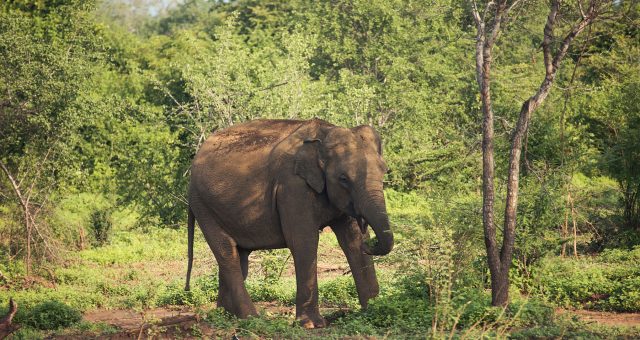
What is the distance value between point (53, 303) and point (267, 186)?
3.00m

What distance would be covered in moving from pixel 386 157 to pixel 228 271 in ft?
37.9

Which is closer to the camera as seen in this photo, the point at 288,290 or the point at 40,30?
the point at 288,290

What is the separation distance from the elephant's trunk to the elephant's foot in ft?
3.10

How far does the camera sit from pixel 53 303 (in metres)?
12.4

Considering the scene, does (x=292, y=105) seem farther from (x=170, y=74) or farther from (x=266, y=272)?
(x=170, y=74)

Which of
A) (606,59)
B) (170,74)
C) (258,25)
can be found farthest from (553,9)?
(258,25)

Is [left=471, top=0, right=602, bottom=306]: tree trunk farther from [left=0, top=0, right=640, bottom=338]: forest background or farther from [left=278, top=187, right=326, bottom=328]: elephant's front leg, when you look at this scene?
[left=278, top=187, right=326, bottom=328]: elephant's front leg

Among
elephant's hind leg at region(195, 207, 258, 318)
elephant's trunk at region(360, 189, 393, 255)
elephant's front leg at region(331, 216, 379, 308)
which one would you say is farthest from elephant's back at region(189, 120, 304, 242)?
elephant's trunk at region(360, 189, 393, 255)

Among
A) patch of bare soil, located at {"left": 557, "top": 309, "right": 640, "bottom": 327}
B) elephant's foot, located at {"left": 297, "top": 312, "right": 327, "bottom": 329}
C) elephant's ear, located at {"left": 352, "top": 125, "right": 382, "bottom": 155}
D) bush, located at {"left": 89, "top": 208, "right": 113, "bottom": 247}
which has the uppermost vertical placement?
elephant's ear, located at {"left": 352, "top": 125, "right": 382, "bottom": 155}

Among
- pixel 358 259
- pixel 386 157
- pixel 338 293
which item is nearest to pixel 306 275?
pixel 358 259

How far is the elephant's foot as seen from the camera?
1123 cm

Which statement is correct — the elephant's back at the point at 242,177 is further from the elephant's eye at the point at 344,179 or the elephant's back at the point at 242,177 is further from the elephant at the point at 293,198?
the elephant's eye at the point at 344,179

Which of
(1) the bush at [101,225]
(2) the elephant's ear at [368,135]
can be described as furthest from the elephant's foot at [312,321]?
(1) the bush at [101,225]

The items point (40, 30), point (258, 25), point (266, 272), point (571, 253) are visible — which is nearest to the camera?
point (266, 272)
